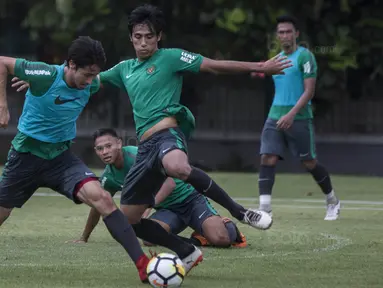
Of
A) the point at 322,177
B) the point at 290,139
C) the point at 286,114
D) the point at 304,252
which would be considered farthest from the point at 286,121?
the point at 304,252

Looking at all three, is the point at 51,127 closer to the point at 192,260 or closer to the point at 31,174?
the point at 31,174

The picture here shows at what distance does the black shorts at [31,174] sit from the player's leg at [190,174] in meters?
0.64

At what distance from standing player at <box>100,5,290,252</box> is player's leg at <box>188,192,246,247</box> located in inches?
55.3

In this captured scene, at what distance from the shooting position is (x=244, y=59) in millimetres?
22516

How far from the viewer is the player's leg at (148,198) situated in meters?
8.23

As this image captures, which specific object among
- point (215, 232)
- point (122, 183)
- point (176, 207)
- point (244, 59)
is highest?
point (122, 183)

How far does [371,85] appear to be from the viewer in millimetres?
22500

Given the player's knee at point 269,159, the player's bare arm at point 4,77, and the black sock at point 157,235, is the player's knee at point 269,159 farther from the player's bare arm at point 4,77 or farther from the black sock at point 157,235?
the player's bare arm at point 4,77

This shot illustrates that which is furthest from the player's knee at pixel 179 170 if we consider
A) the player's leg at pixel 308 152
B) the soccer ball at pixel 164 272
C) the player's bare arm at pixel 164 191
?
the player's leg at pixel 308 152

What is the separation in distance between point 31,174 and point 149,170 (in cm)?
90

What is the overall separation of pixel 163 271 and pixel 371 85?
1572cm

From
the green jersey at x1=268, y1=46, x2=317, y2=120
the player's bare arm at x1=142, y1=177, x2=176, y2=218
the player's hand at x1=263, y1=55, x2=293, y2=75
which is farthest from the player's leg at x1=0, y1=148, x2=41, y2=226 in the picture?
the green jersey at x1=268, y1=46, x2=317, y2=120

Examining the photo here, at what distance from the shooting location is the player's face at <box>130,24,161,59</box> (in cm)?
868

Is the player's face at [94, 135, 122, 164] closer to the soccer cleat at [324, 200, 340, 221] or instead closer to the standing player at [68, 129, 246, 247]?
the standing player at [68, 129, 246, 247]
